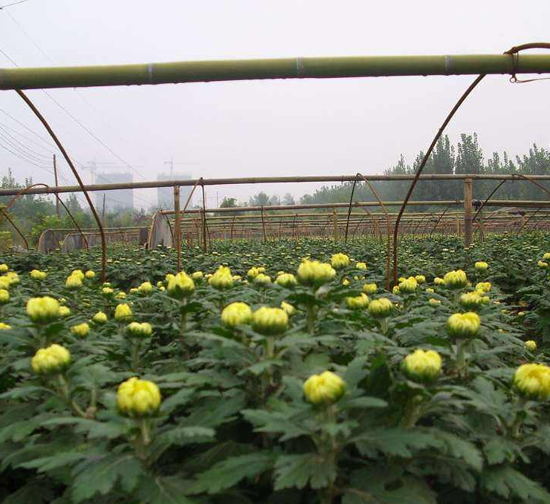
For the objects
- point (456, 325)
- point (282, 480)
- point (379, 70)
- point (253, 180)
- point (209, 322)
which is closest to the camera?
point (282, 480)

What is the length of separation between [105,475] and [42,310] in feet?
1.77

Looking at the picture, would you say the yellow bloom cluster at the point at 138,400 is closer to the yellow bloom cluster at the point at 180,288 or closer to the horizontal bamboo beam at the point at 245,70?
the yellow bloom cluster at the point at 180,288

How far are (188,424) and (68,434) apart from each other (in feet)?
1.02

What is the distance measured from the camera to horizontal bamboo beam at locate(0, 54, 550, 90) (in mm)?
2275

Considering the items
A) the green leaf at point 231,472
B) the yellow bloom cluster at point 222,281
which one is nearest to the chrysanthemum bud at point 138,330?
the yellow bloom cluster at point 222,281

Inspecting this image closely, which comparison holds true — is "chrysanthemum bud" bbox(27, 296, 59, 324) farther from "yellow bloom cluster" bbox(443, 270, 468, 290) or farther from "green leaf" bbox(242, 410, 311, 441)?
"yellow bloom cluster" bbox(443, 270, 468, 290)

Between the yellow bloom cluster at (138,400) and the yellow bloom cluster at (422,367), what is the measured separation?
0.46m

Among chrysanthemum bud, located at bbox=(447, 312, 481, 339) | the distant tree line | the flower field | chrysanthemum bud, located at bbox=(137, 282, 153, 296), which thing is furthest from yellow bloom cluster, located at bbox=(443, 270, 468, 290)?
the distant tree line

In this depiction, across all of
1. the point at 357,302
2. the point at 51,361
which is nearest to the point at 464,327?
the point at 357,302

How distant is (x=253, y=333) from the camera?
0.99 m

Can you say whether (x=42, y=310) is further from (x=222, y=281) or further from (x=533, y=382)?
(x=533, y=382)

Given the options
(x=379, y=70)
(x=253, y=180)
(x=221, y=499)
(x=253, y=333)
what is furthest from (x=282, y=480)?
(x=253, y=180)

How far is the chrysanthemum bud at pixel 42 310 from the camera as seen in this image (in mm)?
1148

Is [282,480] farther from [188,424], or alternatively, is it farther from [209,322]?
[209,322]
